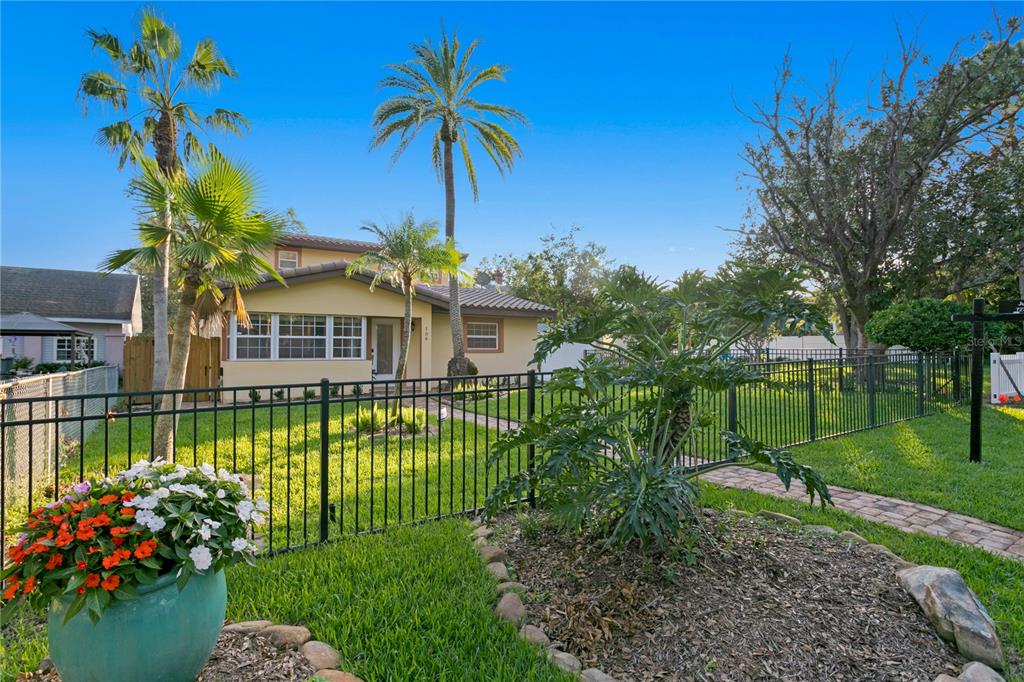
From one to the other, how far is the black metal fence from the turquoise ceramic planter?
1.11 meters

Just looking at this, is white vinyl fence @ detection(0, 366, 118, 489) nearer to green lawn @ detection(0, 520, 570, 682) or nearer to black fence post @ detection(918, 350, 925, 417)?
green lawn @ detection(0, 520, 570, 682)

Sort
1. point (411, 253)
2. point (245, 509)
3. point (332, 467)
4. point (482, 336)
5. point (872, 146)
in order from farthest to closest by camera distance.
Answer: point (482, 336) < point (872, 146) < point (411, 253) < point (332, 467) < point (245, 509)

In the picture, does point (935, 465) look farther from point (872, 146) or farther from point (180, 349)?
point (872, 146)

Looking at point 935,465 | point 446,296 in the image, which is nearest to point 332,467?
point 935,465

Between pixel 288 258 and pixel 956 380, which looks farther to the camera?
pixel 288 258

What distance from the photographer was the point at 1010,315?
6191 millimetres

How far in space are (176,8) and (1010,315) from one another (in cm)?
1350

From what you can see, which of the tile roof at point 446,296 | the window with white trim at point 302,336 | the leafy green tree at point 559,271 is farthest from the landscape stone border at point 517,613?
the leafy green tree at point 559,271

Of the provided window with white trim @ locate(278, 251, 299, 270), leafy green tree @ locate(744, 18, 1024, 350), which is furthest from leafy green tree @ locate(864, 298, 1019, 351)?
window with white trim @ locate(278, 251, 299, 270)

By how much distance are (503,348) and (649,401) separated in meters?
15.1

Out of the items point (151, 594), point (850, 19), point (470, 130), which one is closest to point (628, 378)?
point (151, 594)

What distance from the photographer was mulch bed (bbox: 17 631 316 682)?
226 centimetres

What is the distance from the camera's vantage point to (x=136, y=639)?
197 cm

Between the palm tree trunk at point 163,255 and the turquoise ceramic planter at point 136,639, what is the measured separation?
19.4ft
